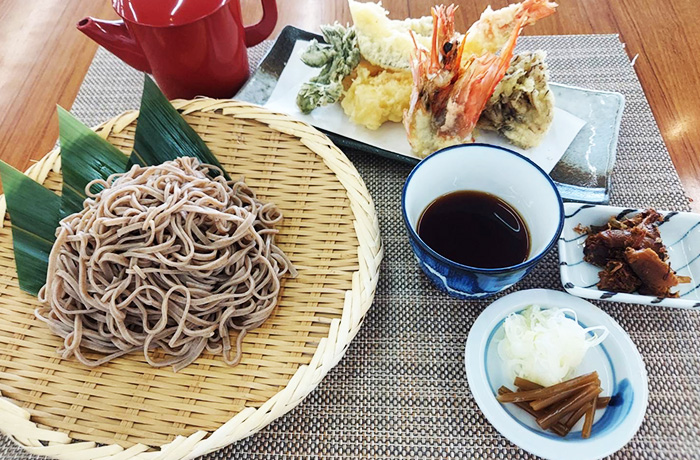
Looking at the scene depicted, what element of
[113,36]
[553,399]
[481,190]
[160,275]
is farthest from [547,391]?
[113,36]

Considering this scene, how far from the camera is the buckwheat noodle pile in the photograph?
1125 mm

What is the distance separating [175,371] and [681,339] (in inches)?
51.0

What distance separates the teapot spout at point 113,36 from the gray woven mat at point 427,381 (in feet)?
3.19

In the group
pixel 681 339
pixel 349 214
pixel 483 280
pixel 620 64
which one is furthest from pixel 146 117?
pixel 620 64

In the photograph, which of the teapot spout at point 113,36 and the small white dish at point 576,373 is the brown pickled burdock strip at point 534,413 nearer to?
the small white dish at point 576,373

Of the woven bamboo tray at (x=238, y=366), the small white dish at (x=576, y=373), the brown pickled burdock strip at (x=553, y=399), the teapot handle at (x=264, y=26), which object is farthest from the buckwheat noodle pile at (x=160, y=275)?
the teapot handle at (x=264, y=26)

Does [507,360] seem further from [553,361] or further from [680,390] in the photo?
[680,390]

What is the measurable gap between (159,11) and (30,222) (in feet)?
2.35

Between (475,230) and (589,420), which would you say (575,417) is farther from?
(475,230)

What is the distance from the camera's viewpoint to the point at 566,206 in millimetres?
1307

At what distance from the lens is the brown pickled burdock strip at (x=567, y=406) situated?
0.98m

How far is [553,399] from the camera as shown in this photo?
0.99 metres

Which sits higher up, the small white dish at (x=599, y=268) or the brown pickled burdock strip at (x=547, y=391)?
the small white dish at (x=599, y=268)

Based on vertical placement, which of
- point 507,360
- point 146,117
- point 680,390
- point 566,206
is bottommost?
point 680,390
